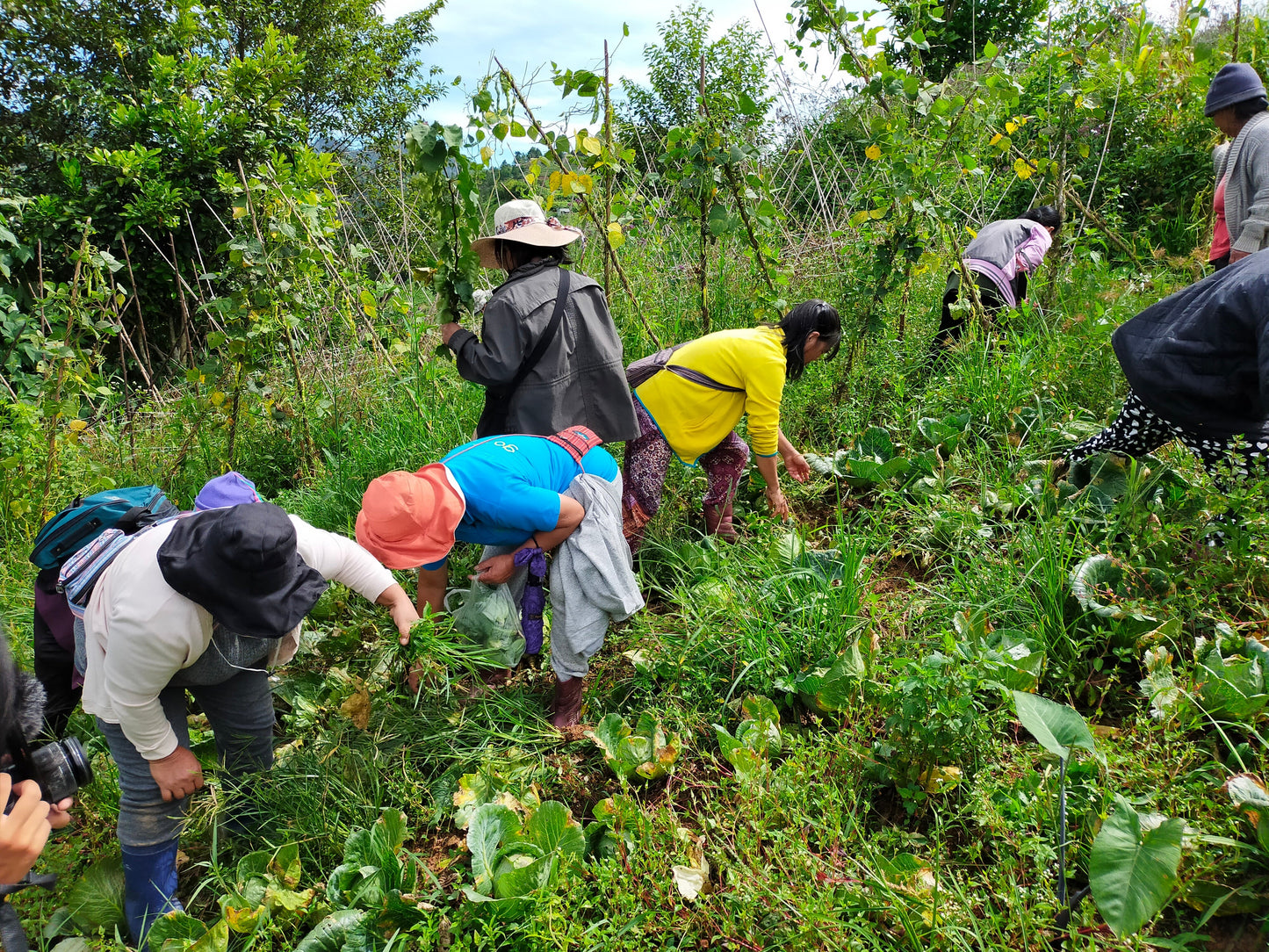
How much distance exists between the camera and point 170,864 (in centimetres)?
202

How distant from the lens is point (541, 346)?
2.77 meters

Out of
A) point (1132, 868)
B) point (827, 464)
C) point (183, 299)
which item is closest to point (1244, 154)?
point (827, 464)

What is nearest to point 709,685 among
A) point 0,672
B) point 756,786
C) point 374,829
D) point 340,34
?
point 756,786

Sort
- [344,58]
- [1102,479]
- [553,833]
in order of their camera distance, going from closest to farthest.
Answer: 1. [553,833]
2. [1102,479]
3. [344,58]

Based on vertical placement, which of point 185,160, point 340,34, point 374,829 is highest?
point 340,34

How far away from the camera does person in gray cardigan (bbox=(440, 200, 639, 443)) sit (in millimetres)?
2740

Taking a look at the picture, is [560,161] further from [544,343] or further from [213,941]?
[213,941]

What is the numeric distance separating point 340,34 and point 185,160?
15.0ft

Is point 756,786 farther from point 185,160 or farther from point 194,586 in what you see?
point 185,160

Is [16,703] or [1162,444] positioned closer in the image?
[16,703]

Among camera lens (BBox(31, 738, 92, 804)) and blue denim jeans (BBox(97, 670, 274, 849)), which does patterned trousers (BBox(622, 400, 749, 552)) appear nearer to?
blue denim jeans (BBox(97, 670, 274, 849))

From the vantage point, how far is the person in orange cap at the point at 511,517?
A: 2.10 meters

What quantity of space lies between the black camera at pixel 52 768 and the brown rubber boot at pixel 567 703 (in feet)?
4.08

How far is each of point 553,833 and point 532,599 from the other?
768 millimetres
